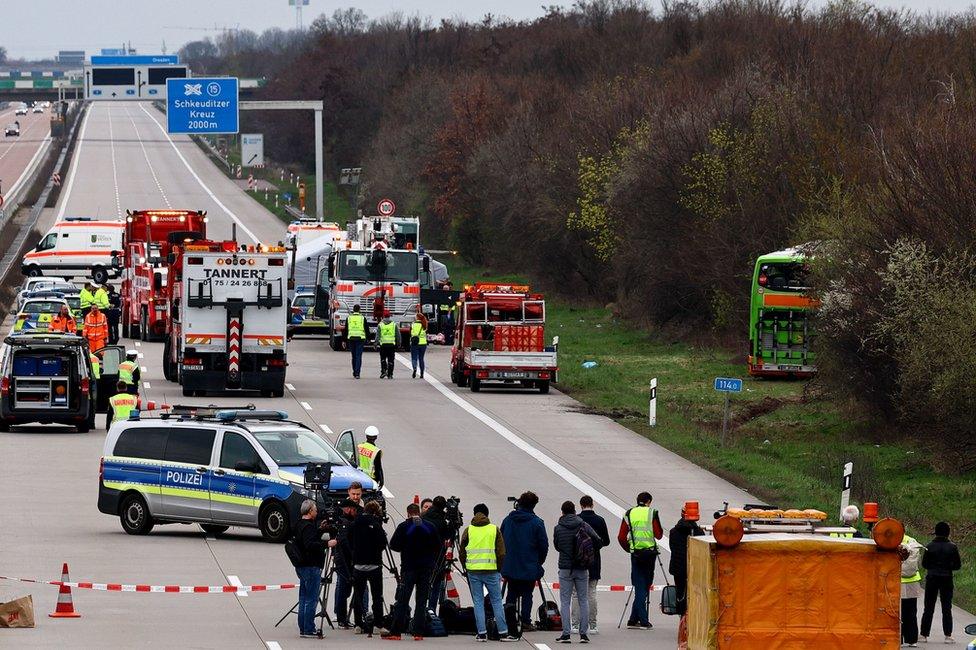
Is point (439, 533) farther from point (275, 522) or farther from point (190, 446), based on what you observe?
point (190, 446)

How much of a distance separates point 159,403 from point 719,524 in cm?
2692

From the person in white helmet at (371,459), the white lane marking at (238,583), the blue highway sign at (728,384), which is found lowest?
the white lane marking at (238,583)

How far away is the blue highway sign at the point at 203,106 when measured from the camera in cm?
7944

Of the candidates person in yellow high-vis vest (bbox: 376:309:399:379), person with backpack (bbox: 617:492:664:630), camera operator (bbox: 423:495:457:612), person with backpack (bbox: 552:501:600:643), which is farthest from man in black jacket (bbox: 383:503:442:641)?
person in yellow high-vis vest (bbox: 376:309:399:379)

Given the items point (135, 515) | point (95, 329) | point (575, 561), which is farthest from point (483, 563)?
point (95, 329)

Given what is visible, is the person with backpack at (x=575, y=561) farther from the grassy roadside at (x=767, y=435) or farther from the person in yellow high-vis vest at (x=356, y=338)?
the person in yellow high-vis vest at (x=356, y=338)

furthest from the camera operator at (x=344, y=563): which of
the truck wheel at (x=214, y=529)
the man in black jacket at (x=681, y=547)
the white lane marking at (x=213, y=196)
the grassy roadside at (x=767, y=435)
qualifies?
the white lane marking at (x=213, y=196)

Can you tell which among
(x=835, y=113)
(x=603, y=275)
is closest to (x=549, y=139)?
(x=603, y=275)

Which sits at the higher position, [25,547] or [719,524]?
[719,524]

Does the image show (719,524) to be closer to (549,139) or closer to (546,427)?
(546,427)

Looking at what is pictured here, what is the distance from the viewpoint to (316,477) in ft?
74.6

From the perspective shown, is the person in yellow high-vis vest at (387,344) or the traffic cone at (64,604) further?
the person in yellow high-vis vest at (387,344)

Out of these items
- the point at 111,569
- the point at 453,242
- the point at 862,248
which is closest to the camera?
the point at 111,569

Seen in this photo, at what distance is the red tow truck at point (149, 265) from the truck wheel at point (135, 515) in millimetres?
23519
